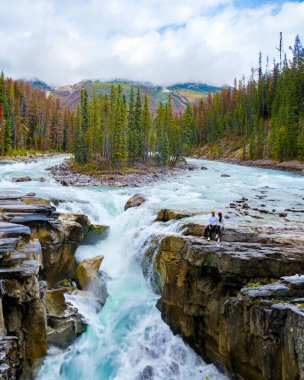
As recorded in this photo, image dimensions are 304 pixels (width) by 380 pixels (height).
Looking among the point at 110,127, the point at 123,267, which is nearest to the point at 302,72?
the point at 110,127

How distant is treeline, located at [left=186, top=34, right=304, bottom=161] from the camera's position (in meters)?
75.8

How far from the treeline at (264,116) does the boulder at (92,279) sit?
193 ft

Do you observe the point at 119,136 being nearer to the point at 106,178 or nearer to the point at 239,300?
the point at 106,178

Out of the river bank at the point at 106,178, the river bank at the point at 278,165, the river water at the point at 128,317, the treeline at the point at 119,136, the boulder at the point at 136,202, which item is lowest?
the river water at the point at 128,317

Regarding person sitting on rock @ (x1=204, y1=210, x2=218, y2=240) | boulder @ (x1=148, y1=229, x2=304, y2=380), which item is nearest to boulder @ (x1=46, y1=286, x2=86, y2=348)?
boulder @ (x1=148, y1=229, x2=304, y2=380)

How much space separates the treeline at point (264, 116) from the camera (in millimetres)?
75812

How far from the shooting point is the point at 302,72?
83.3 meters

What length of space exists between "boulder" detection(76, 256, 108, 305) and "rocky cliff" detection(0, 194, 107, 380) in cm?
13

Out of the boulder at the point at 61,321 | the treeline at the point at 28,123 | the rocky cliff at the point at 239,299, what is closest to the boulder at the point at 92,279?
the boulder at the point at 61,321

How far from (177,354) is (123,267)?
333 inches

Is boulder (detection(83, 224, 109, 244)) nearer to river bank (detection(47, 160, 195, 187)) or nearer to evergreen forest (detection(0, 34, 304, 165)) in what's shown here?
river bank (detection(47, 160, 195, 187))

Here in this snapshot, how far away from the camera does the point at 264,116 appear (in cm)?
11112

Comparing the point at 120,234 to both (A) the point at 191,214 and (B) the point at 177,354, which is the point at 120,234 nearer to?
(A) the point at 191,214

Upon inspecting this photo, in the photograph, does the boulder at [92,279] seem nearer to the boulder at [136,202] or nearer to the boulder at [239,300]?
the boulder at [239,300]
